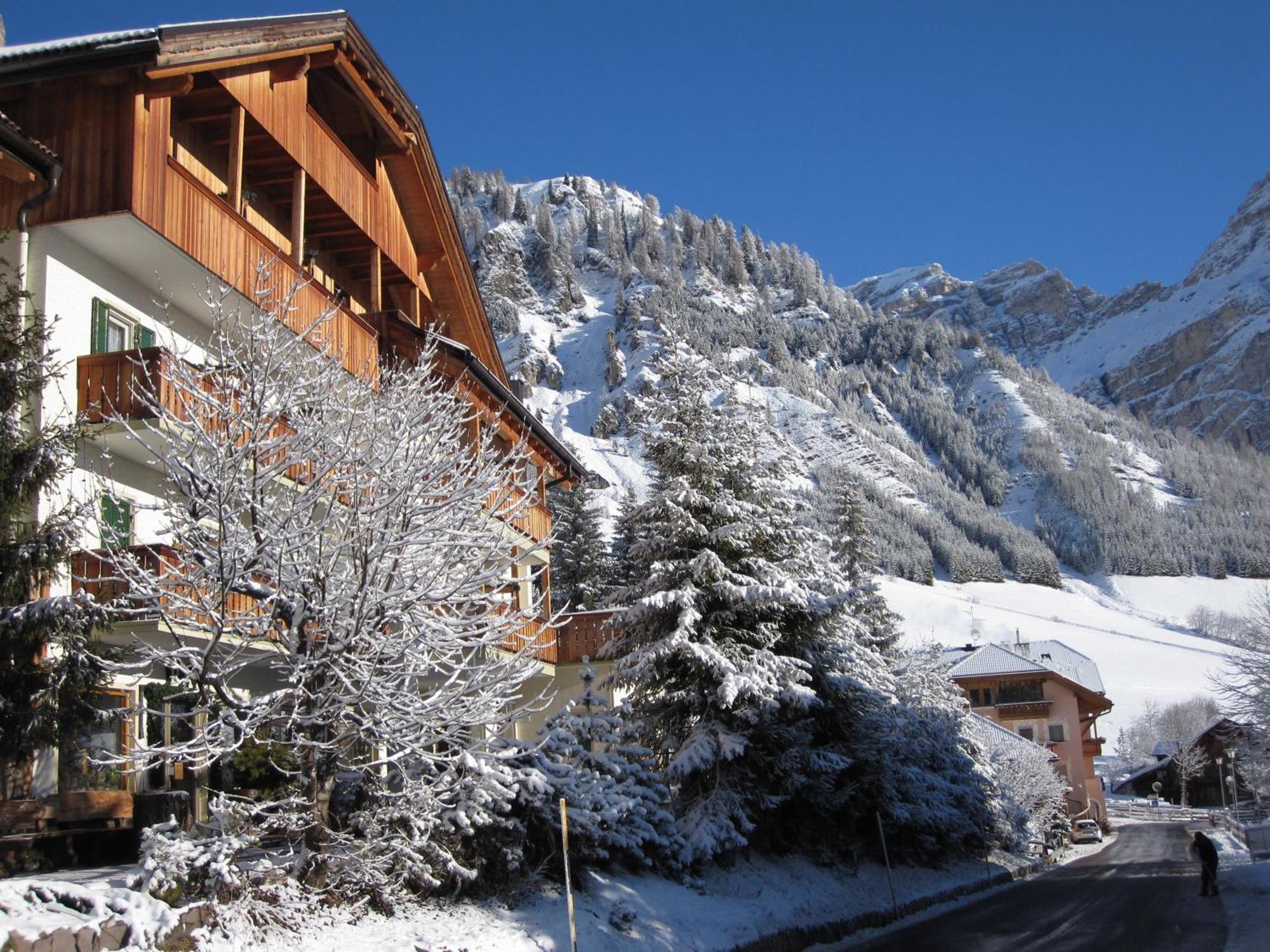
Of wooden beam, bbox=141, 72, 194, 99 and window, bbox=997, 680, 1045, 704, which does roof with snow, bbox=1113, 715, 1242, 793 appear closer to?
window, bbox=997, 680, 1045, 704

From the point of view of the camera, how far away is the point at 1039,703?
2699 inches

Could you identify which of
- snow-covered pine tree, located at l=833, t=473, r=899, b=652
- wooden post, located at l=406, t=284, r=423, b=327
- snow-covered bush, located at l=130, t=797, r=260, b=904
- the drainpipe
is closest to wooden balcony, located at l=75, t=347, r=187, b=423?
the drainpipe

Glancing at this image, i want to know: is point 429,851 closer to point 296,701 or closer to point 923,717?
point 296,701

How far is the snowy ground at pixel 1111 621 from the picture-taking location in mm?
119500

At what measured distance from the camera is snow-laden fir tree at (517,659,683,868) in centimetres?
1538

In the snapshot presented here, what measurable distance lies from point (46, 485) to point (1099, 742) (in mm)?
73022

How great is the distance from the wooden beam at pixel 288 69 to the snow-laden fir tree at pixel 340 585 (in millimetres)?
8319

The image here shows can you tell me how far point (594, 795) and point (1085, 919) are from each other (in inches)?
424

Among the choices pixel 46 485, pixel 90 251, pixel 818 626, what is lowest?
pixel 818 626

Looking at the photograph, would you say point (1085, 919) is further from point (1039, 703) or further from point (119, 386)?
point (1039, 703)

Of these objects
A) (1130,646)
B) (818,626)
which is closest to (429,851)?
(818,626)

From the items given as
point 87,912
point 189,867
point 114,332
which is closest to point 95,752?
point 189,867

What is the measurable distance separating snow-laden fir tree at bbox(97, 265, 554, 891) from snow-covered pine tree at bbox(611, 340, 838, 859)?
22.7 ft

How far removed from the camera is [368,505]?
12461mm
